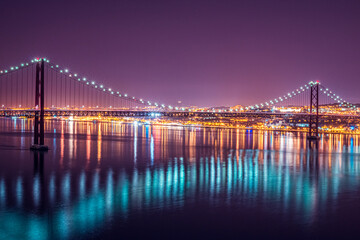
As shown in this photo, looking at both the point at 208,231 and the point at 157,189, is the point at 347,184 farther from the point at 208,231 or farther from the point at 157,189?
the point at 208,231

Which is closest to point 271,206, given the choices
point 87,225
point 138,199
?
point 138,199

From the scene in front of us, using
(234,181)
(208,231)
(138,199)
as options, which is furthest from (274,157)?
(208,231)

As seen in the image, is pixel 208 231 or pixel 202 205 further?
pixel 202 205

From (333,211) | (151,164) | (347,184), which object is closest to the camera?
(333,211)

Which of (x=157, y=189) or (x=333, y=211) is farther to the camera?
(x=157, y=189)

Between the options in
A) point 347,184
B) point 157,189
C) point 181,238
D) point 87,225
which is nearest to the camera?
point 181,238

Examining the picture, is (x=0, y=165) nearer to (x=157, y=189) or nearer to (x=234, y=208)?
(x=157, y=189)

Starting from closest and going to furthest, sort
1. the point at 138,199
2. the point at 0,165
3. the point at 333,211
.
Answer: the point at 333,211 < the point at 138,199 < the point at 0,165

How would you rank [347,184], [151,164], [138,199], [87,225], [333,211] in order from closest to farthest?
[87,225]
[333,211]
[138,199]
[347,184]
[151,164]
